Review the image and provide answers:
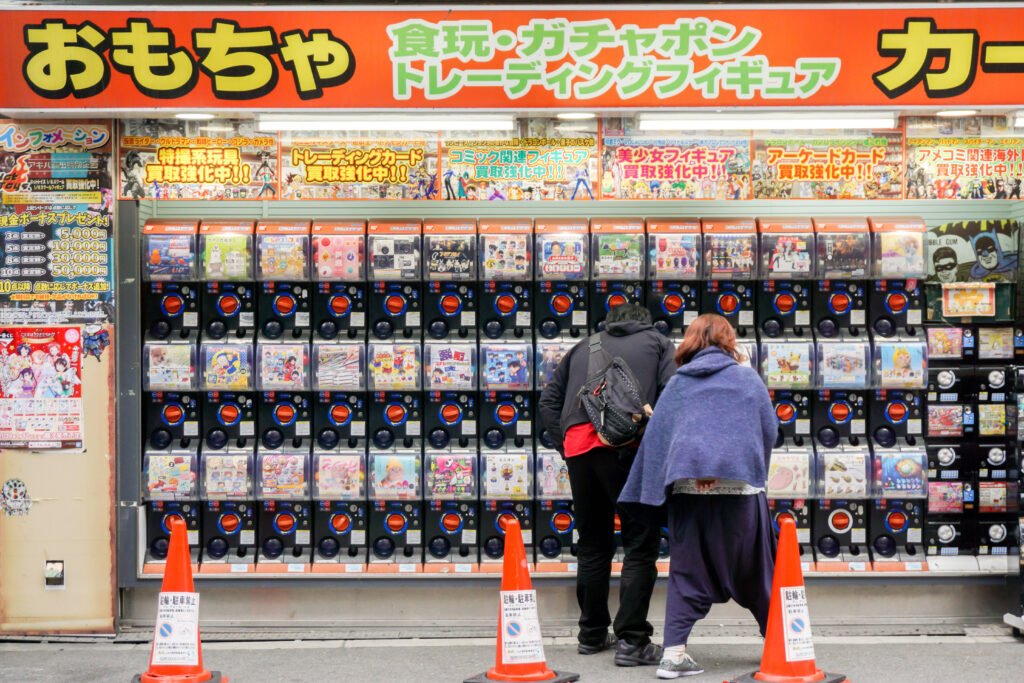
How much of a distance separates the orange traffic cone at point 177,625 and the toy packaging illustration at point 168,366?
1652 mm

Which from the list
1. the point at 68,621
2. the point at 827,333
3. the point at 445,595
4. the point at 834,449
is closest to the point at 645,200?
the point at 827,333

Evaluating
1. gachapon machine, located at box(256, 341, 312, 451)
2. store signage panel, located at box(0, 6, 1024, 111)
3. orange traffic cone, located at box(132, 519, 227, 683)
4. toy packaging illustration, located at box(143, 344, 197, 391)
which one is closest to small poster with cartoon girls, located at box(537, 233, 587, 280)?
store signage panel, located at box(0, 6, 1024, 111)

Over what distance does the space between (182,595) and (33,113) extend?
10.1 feet

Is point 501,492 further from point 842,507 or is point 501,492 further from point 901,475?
point 901,475

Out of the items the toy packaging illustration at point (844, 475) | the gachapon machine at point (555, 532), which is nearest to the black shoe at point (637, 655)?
the gachapon machine at point (555, 532)

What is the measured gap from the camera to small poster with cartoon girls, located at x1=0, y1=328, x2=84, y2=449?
7902 millimetres

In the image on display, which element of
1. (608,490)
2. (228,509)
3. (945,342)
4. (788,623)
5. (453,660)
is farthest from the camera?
(945,342)

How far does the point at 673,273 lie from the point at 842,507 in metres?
1.88

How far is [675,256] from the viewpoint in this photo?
809 centimetres

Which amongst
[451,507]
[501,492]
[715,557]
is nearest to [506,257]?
[501,492]

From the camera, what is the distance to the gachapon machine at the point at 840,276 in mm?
8102

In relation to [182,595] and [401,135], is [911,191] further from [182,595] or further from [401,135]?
[182,595]

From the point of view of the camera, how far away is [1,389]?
7.90 meters

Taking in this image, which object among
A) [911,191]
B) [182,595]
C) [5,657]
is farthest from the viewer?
[911,191]
